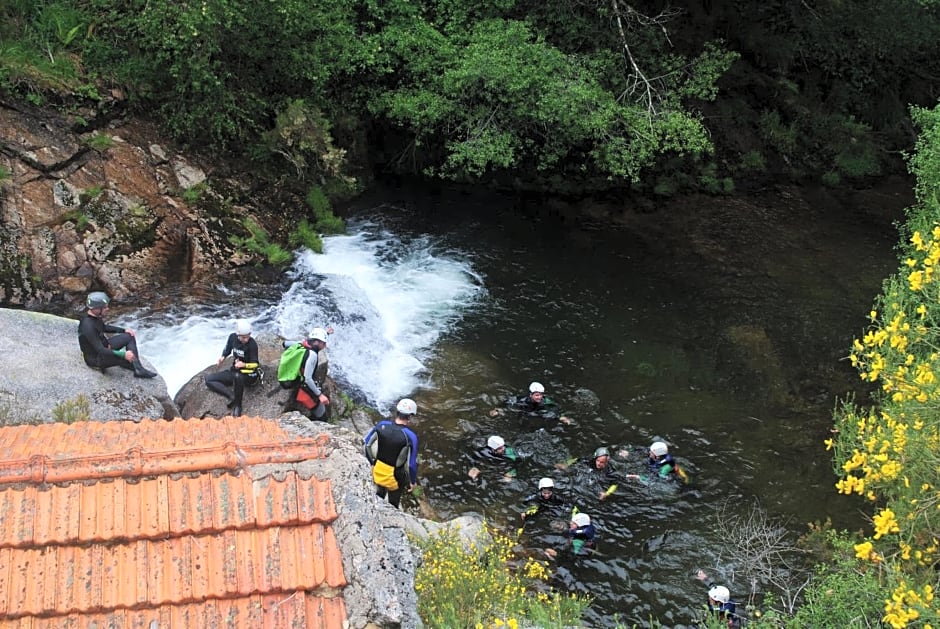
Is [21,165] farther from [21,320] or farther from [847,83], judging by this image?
[847,83]

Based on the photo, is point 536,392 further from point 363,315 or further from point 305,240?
point 305,240

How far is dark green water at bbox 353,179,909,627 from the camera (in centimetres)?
1070

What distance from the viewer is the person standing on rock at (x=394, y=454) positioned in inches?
326

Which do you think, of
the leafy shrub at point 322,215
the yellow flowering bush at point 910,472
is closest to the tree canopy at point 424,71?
the leafy shrub at point 322,215

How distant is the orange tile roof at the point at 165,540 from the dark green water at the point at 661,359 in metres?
4.93

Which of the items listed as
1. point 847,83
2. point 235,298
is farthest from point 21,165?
point 847,83

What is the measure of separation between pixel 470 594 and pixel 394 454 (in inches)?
85.0

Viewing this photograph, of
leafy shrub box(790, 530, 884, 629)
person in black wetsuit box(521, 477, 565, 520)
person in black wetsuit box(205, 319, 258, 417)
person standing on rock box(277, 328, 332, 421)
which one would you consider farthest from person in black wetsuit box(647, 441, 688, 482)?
person in black wetsuit box(205, 319, 258, 417)

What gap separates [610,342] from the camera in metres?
15.0

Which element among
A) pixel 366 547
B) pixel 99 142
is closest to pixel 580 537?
pixel 366 547

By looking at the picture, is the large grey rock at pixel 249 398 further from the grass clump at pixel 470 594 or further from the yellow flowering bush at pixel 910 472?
the yellow flowering bush at pixel 910 472

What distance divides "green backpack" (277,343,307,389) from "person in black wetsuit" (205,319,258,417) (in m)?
0.42

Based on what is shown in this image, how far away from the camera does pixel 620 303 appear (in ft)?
53.8

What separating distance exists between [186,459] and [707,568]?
7.57 meters
